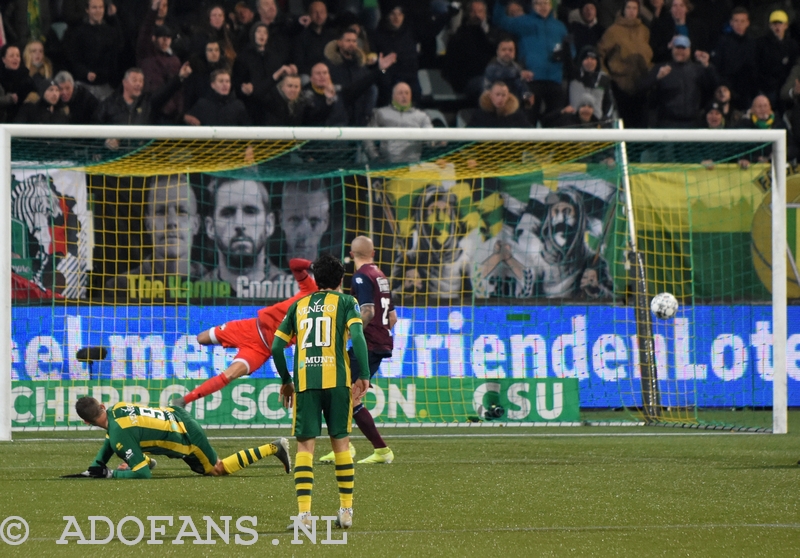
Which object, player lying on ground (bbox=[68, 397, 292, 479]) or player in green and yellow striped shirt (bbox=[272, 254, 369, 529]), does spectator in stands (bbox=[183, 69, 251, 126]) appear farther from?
player in green and yellow striped shirt (bbox=[272, 254, 369, 529])

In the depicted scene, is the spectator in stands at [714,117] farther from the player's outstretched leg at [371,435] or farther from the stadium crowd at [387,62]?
the player's outstretched leg at [371,435]

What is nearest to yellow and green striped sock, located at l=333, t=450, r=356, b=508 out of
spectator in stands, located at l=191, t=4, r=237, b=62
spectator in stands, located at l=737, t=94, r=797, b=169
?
spectator in stands, located at l=191, t=4, r=237, b=62

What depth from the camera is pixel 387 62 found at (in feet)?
52.1

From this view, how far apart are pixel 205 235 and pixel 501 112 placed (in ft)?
14.1

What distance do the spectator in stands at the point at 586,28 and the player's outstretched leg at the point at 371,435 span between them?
903 centimetres

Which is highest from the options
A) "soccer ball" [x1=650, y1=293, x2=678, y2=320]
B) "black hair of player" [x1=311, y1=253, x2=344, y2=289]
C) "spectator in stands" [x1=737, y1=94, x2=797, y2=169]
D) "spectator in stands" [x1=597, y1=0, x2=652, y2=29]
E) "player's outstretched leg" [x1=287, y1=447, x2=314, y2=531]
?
"spectator in stands" [x1=597, y1=0, x2=652, y2=29]

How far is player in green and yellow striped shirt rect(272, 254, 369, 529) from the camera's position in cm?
591

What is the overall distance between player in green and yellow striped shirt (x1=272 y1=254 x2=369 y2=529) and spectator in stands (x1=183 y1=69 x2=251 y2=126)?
9.13m

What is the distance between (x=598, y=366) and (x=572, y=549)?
837 cm

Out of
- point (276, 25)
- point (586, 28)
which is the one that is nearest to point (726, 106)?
point (586, 28)

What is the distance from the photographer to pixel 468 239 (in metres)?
14.0

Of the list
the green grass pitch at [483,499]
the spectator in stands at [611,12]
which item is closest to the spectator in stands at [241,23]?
the spectator in stands at [611,12]

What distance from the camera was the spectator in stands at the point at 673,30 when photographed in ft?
55.5

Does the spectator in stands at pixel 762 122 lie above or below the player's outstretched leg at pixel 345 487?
above
